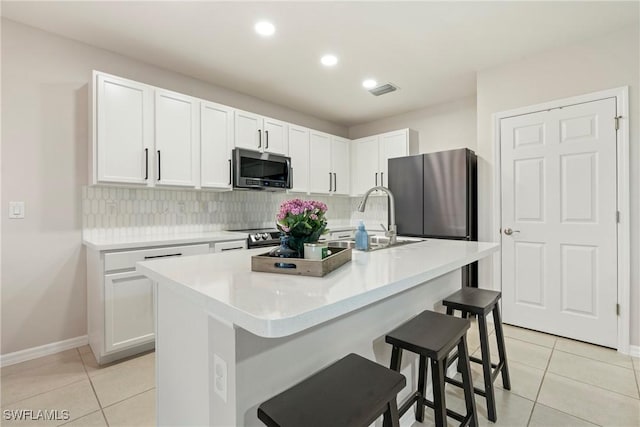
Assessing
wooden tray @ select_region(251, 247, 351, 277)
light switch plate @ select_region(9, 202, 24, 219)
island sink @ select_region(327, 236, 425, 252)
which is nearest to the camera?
wooden tray @ select_region(251, 247, 351, 277)

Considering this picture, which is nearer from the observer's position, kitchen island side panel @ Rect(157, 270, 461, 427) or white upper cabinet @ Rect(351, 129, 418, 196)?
kitchen island side panel @ Rect(157, 270, 461, 427)

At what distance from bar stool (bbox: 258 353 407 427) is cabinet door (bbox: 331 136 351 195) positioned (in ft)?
12.1

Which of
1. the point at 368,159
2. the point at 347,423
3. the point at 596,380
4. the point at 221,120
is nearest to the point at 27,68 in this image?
the point at 221,120

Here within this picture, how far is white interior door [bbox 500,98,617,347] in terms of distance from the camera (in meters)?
2.57

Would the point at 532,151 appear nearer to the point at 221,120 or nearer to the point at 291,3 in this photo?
the point at 291,3

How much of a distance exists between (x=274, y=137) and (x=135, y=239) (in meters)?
1.89

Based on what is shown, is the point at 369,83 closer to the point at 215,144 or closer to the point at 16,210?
the point at 215,144

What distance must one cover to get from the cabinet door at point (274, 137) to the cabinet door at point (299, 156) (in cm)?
11

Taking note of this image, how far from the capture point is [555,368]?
7.34ft

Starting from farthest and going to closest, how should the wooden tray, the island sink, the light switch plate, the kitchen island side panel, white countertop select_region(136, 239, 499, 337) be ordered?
the light switch plate < the island sink < the wooden tray < the kitchen island side panel < white countertop select_region(136, 239, 499, 337)

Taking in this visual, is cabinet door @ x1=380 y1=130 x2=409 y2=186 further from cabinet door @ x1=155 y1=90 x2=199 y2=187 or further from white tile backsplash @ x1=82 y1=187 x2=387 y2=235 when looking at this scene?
cabinet door @ x1=155 y1=90 x2=199 y2=187

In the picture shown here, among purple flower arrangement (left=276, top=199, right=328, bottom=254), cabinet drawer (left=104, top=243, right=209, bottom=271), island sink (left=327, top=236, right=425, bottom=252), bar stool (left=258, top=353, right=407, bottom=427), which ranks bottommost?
bar stool (left=258, top=353, right=407, bottom=427)

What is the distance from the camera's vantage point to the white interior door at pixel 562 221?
2570 mm

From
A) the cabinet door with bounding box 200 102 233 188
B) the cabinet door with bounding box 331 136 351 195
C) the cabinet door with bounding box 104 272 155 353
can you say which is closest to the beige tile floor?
the cabinet door with bounding box 104 272 155 353
